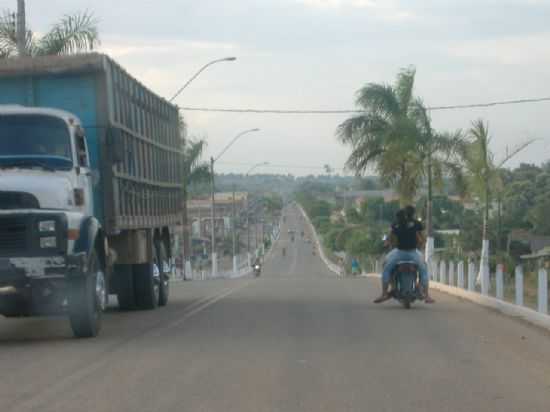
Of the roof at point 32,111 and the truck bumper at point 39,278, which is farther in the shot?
the roof at point 32,111

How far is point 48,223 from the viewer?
38.1 ft

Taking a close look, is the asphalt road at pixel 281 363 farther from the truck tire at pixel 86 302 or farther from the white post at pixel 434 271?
the white post at pixel 434 271

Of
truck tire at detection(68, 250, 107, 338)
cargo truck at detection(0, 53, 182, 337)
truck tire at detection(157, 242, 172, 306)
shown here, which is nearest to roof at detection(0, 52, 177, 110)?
cargo truck at detection(0, 53, 182, 337)

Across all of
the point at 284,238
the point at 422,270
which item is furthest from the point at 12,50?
the point at 284,238

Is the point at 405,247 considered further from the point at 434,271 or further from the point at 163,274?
the point at 434,271

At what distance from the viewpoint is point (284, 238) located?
5610 inches

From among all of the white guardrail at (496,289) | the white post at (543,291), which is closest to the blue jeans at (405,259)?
the white guardrail at (496,289)

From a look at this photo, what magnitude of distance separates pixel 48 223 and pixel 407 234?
25.3 feet

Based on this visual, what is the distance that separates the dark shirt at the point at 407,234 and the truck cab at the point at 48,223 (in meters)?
5.96

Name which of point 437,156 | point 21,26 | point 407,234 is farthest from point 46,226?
point 437,156

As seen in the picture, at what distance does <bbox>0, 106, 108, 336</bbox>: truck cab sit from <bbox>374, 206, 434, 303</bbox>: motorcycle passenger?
5.92m

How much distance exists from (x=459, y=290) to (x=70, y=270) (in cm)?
1255

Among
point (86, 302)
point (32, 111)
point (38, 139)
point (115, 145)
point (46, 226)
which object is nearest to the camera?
point (46, 226)

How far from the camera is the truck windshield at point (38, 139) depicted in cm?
1240
